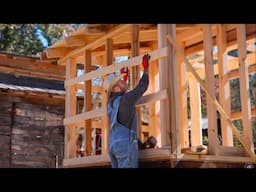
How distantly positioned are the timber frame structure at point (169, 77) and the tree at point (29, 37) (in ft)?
50.4

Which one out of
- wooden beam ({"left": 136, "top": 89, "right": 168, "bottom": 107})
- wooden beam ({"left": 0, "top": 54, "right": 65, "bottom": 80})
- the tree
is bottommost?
wooden beam ({"left": 136, "top": 89, "right": 168, "bottom": 107})

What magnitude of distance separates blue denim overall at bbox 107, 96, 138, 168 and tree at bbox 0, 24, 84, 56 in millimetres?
18544

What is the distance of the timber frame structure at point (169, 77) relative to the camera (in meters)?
5.91

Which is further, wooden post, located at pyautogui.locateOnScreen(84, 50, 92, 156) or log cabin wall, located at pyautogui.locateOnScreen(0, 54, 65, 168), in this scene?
log cabin wall, located at pyautogui.locateOnScreen(0, 54, 65, 168)

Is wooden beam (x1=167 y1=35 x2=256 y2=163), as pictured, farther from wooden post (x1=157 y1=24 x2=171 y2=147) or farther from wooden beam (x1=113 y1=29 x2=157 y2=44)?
wooden beam (x1=113 y1=29 x2=157 y2=44)

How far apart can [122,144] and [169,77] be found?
0.99m

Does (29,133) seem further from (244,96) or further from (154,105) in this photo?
(244,96)

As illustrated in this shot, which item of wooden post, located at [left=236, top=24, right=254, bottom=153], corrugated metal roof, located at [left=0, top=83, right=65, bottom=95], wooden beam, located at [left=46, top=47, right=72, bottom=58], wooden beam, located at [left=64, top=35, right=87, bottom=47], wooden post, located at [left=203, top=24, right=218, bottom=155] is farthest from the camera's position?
corrugated metal roof, located at [left=0, top=83, right=65, bottom=95]

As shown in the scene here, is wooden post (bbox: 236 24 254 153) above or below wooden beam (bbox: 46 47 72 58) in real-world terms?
below

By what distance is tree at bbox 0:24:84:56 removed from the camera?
23703 millimetres

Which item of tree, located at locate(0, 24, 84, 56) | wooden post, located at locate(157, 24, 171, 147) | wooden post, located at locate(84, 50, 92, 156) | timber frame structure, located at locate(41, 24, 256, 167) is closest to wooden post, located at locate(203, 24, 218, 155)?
timber frame structure, located at locate(41, 24, 256, 167)

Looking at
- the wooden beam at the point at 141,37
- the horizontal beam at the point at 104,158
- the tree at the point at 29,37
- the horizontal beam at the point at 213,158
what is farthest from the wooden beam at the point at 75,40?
the tree at the point at 29,37
